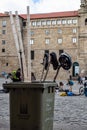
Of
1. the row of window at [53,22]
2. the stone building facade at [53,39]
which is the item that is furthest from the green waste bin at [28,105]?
the row of window at [53,22]

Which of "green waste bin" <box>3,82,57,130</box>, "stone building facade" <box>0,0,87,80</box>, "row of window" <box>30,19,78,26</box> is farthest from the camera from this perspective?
"row of window" <box>30,19,78,26</box>

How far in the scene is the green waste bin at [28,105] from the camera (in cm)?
612

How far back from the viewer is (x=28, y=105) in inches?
242

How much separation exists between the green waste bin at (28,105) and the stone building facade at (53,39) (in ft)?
228

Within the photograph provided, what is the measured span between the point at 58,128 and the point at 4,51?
7259 centimetres

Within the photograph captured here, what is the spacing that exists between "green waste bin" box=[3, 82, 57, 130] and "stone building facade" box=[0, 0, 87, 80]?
69.5 metres

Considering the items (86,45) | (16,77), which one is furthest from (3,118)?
(86,45)

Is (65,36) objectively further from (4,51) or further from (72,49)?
(4,51)

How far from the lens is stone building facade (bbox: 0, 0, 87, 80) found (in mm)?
77125

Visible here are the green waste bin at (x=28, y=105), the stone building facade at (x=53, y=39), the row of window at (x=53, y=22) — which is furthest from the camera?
the row of window at (x=53, y=22)

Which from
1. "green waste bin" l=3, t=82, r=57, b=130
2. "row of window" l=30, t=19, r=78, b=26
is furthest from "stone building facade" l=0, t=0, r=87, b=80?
"green waste bin" l=3, t=82, r=57, b=130

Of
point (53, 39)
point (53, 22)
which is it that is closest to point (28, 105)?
point (53, 39)

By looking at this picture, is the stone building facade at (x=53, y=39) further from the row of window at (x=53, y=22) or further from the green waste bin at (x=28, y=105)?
the green waste bin at (x=28, y=105)

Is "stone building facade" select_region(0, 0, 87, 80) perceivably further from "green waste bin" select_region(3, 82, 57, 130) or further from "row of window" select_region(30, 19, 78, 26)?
"green waste bin" select_region(3, 82, 57, 130)
